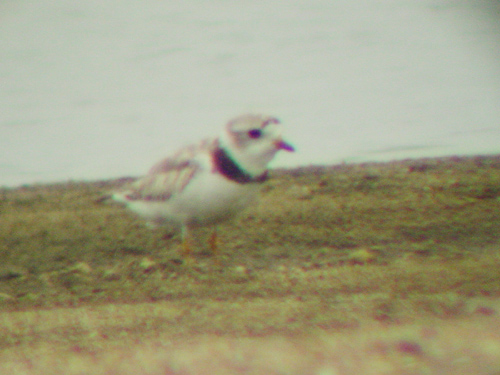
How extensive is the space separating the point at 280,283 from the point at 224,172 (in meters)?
0.74

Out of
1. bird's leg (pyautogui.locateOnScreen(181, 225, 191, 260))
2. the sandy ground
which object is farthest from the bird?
the sandy ground

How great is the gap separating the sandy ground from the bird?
38 centimetres

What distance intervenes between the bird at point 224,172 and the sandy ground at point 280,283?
1.24 feet

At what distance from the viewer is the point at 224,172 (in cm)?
409

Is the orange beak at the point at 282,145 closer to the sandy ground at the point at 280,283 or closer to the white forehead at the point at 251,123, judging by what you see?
the white forehead at the point at 251,123

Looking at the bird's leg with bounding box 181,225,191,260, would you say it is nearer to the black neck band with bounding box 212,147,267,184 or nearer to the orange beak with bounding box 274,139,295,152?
the black neck band with bounding box 212,147,267,184

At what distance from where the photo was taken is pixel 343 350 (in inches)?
108

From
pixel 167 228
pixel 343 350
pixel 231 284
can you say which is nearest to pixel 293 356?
pixel 343 350

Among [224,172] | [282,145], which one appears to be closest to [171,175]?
[224,172]

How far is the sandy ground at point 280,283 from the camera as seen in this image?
277 centimetres

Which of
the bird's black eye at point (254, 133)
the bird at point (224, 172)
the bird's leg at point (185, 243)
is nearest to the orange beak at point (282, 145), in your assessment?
the bird at point (224, 172)

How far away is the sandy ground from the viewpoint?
109 inches

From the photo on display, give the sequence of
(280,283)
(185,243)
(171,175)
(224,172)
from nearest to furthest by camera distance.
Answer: (280,283), (224,172), (171,175), (185,243)

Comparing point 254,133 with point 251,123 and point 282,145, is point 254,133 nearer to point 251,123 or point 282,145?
point 251,123
